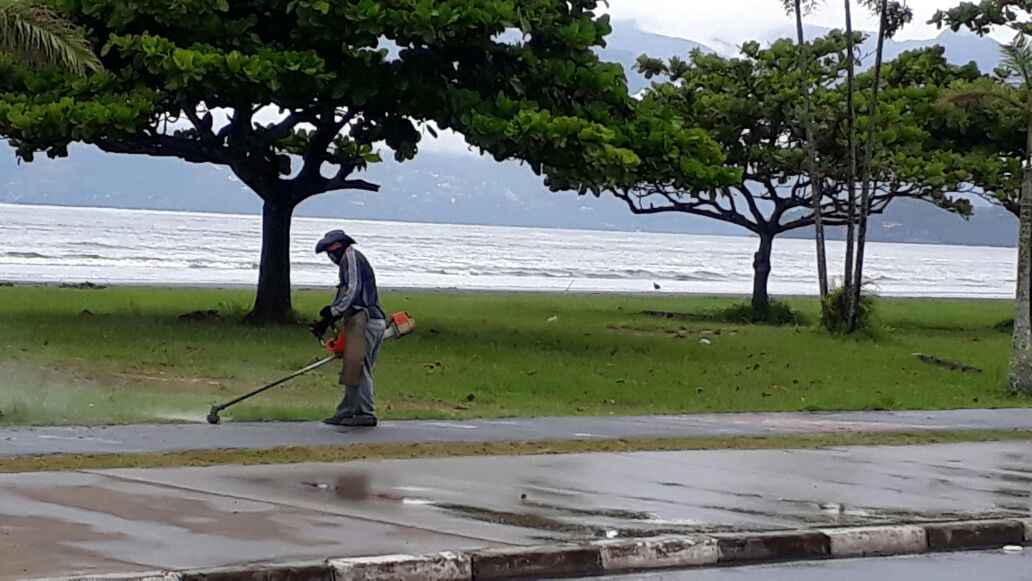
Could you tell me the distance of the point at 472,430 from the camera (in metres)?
14.5

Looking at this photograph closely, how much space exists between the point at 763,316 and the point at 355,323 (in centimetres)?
2356

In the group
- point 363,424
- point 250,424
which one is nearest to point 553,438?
point 363,424

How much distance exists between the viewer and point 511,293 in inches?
1934

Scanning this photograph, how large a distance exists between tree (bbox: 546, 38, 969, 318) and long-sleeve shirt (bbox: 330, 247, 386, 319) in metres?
20.7

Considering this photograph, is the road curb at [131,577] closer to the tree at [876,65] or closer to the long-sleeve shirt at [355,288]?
the long-sleeve shirt at [355,288]

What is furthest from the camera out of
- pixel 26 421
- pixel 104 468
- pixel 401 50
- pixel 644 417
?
pixel 401 50

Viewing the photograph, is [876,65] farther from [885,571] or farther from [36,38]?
[885,571]

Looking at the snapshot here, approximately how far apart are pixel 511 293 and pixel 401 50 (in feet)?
79.8

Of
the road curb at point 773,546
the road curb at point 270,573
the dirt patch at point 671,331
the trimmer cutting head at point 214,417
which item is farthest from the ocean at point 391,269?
the road curb at point 270,573

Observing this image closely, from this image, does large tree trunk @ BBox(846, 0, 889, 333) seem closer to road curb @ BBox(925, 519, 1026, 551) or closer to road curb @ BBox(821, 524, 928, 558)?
road curb @ BBox(925, 519, 1026, 551)

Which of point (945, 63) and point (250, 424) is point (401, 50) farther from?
point (945, 63)

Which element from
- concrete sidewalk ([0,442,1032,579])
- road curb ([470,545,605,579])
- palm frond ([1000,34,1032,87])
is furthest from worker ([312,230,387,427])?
palm frond ([1000,34,1032,87])

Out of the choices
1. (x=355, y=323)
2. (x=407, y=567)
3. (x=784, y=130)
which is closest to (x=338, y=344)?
(x=355, y=323)

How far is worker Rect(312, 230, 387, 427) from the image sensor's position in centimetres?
1395
